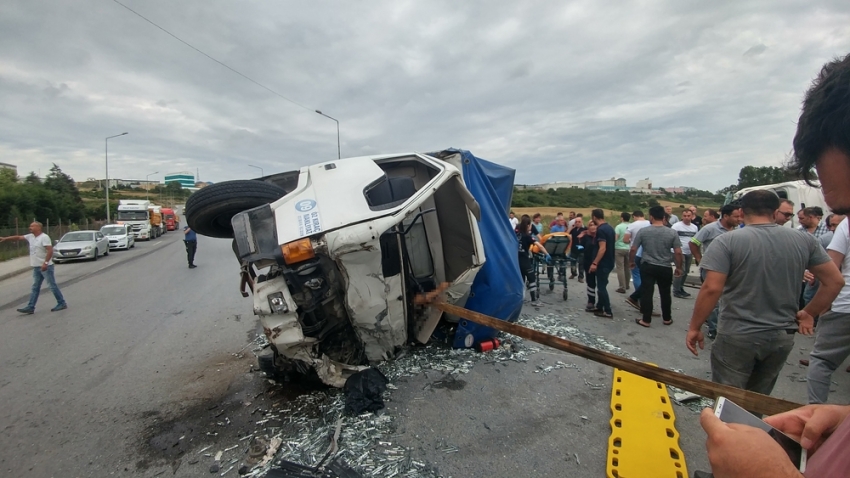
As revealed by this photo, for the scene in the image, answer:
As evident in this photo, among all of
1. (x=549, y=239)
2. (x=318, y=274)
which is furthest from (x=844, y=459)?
(x=549, y=239)

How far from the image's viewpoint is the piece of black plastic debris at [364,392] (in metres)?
3.33

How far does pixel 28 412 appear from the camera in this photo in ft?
12.2

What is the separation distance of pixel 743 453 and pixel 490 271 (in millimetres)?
3454

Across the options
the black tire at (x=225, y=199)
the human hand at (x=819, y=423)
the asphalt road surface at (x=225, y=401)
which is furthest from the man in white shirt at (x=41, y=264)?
the human hand at (x=819, y=423)

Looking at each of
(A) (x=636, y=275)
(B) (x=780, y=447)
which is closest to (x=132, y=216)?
(A) (x=636, y=275)

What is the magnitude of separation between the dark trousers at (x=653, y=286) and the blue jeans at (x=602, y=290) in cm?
58

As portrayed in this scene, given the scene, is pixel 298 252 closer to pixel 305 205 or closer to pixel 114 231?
pixel 305 205

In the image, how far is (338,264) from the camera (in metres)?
3.16

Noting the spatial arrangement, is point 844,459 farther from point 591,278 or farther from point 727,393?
point 591,278

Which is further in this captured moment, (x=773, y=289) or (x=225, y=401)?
(x=225, y=401)

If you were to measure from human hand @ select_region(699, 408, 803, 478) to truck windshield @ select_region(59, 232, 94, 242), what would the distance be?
839 inches

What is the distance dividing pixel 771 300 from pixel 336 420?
129 inches

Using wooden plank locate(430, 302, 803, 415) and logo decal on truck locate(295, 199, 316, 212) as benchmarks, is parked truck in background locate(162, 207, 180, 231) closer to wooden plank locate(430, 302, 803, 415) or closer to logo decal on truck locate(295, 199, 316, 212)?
logo decal on truck locate(295, 199, 316, 212)

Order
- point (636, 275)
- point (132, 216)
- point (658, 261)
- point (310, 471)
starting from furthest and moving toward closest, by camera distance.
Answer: point (132, 216) < point (636, 275) < point (658, 261) < point (310, 471)
